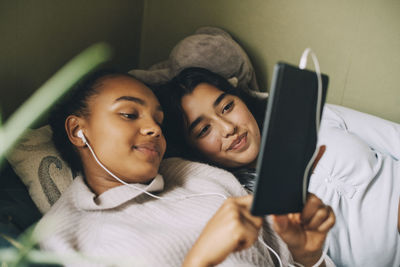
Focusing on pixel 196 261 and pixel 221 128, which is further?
pixel 221 128

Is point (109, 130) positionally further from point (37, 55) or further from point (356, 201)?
point (356, 201)

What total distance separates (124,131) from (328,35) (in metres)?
1.09

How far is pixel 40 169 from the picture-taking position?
95 centimetres

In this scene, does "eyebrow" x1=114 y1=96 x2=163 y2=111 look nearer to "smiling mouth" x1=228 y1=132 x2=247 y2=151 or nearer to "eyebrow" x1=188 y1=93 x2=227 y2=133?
"eyebrow" x1=188 y1=93 x2=227 y2=133

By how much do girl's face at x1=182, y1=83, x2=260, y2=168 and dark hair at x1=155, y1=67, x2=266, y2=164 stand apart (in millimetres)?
52

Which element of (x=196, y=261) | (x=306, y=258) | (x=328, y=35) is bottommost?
(x=306, y=258)

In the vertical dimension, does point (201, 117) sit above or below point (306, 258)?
above

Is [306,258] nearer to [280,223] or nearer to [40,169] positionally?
Answer: [280,223]

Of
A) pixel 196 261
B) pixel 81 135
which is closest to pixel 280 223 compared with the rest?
pixel 196 261

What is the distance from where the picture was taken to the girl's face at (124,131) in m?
0.86

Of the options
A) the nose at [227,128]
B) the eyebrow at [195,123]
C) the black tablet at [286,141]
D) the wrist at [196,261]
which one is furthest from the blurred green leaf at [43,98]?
the black tablet at [286,141]

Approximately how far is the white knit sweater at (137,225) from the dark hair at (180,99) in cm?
28

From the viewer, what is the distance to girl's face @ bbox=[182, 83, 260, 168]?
1112mm

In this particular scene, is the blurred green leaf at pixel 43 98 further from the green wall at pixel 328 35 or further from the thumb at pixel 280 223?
the thumb at pixel 280 223
